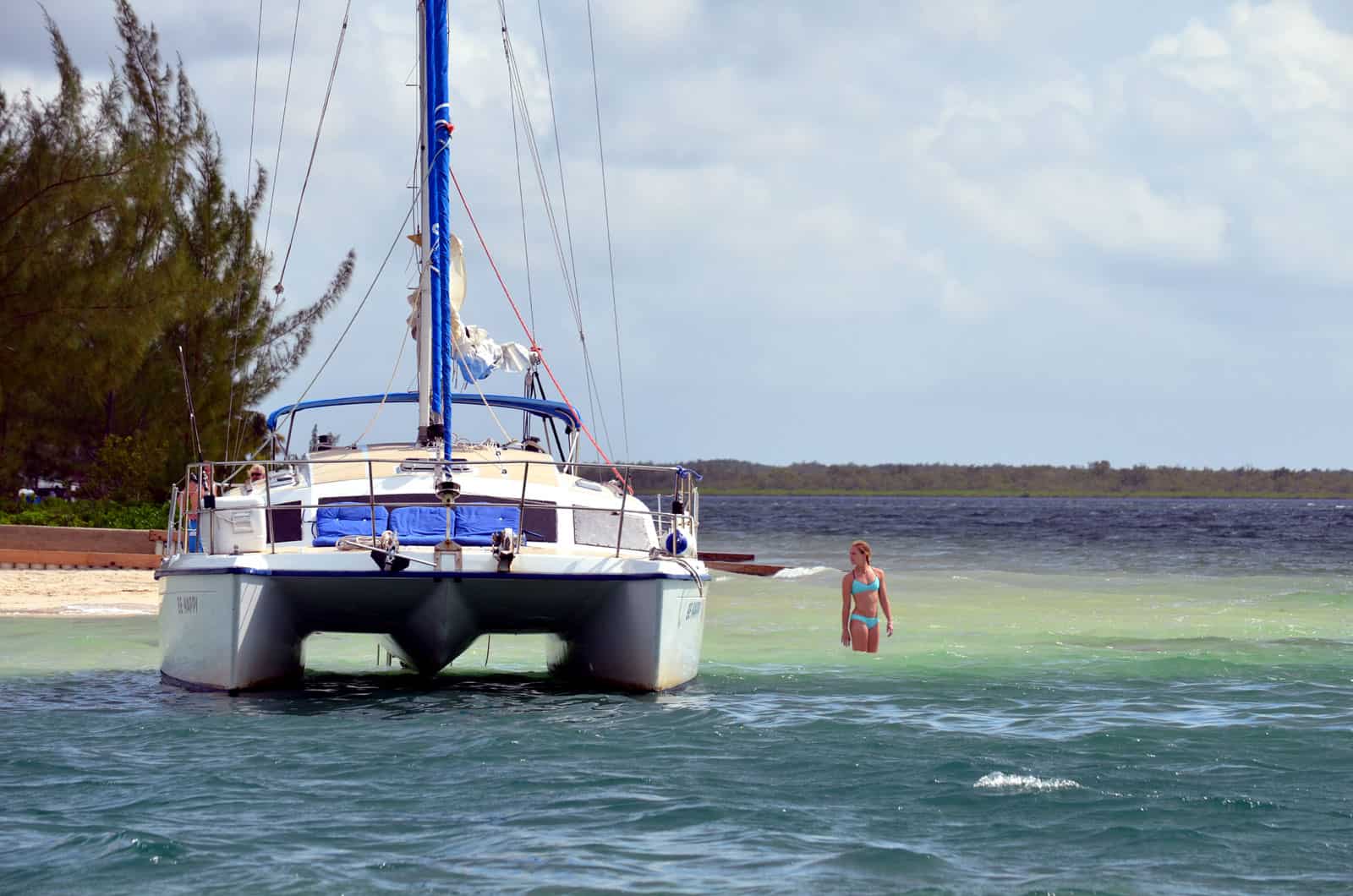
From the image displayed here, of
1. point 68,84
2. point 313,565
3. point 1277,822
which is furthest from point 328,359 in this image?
point 68,84

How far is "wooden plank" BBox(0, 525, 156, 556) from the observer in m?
23.7

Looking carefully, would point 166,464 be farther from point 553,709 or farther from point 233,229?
point 553,709

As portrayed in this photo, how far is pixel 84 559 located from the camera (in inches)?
925

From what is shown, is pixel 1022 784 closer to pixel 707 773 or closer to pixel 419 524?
pixel 707 773

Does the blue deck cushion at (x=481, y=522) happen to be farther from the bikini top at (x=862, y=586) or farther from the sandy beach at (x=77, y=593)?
the sandy beach at (x=77, y=593)

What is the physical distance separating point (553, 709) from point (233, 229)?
23.7m

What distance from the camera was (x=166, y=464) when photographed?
98.2 ft

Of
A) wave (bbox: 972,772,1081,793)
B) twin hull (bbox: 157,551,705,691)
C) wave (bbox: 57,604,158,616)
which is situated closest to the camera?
wave (bbox: 972,772,1081,793)

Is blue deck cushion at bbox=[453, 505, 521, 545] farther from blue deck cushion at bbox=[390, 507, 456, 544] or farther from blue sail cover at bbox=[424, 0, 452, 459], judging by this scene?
blue sail cover at bbox=[424, 0, 452, 459]

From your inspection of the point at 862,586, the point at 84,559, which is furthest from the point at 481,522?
the point at 84,559

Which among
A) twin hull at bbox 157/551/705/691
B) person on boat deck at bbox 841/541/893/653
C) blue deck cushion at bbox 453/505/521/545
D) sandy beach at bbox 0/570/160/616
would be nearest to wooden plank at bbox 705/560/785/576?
sandy beach at bbox 0/570/160/616

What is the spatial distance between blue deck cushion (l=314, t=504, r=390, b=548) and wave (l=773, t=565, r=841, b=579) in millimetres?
19132

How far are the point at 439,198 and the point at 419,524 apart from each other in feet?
12.2

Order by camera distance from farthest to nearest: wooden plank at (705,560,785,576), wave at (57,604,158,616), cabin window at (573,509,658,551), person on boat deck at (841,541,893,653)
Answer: wooden plank at (705,560,785,576), wave at (57,604,158,616), person on boat deck at (841,541,893,653), cabin window at (573,509,658,551)
